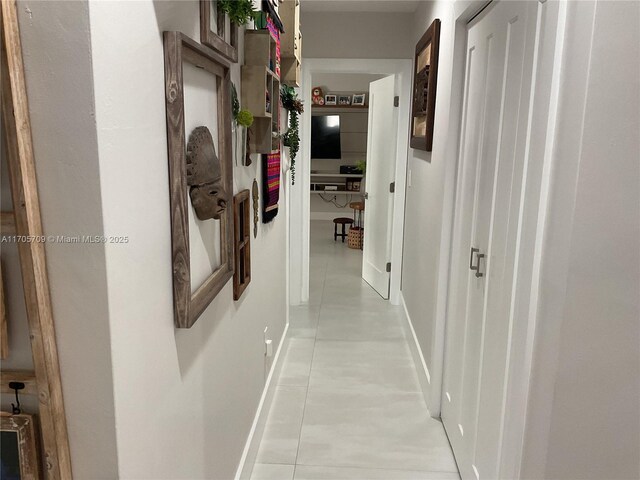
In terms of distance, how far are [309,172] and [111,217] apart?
347cm

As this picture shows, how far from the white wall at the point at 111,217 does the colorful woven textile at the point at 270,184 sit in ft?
3.77

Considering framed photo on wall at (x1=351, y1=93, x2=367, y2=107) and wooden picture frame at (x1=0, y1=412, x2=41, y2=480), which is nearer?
wooden picture frame at (x1=0, y1=412, x2=41, y2=480)

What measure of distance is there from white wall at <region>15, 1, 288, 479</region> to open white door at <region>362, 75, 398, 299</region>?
129 inches

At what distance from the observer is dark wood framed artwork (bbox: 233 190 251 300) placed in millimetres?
1831

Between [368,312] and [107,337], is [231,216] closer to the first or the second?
[107,337]

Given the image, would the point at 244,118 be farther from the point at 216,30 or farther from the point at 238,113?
the point at 216,30

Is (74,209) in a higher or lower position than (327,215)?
higher

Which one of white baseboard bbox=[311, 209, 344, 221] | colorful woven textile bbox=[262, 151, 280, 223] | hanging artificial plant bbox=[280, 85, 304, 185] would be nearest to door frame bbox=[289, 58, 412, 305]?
hanging artificial plant bbox=[280, 85, 304, 185]

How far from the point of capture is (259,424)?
7.89 ft

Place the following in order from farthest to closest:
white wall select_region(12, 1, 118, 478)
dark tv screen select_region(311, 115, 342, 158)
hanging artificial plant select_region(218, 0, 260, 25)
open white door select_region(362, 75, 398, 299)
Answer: dark tv screen select_region(311, 115, 342, 158)
open white door select_region(362, 75, 398, 299)
hanging artificial plant select_region(218, 0, 260, 25)
white wall select_region(12, 1, 118, 478)

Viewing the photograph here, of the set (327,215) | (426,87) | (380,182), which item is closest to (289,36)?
(426,87)

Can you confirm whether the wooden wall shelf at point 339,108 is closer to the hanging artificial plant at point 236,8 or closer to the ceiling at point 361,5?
the ceiling at point 361,5

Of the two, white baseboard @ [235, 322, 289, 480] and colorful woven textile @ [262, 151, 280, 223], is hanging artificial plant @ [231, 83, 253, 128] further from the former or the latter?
white baseboard @ [235, 322, 289, 480]

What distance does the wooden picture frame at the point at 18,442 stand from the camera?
0.89m
